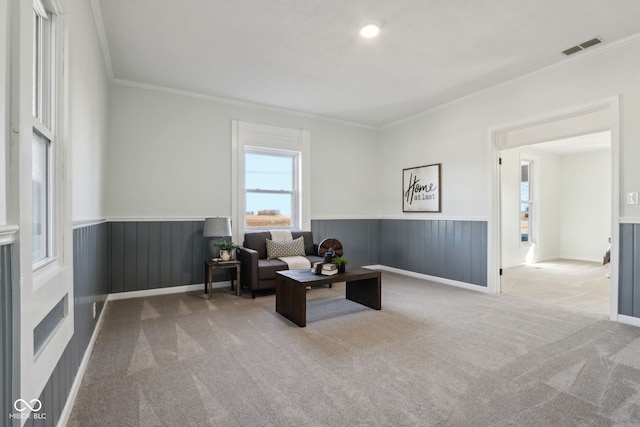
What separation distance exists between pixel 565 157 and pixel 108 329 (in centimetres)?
965

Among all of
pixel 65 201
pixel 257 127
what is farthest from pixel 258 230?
pixel 65 201

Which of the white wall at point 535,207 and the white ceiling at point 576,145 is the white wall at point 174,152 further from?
the white ceiling at point 576,145

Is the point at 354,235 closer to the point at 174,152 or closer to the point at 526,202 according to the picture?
the point at 174,152

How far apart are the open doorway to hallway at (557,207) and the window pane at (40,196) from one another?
6474mm

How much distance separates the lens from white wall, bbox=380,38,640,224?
317 cm

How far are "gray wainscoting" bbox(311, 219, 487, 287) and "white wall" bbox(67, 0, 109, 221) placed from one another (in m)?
3.39

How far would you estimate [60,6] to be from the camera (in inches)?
66.9

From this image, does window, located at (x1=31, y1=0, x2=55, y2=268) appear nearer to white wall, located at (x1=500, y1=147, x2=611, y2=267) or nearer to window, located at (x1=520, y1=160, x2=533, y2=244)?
white wall, located at (x1=500, y1=147, x2=611, y2=267)

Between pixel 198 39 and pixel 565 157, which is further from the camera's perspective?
pixel 565 157

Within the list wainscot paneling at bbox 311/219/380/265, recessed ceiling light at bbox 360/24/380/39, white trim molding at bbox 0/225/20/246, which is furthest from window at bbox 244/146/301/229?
white trim molding at bbox 0/225/20/246

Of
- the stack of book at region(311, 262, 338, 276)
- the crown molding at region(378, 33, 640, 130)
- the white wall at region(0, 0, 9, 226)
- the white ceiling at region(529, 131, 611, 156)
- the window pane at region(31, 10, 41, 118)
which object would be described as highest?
the crown molding at region(378, 33, 640, 130)

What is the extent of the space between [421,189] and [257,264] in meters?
3.06

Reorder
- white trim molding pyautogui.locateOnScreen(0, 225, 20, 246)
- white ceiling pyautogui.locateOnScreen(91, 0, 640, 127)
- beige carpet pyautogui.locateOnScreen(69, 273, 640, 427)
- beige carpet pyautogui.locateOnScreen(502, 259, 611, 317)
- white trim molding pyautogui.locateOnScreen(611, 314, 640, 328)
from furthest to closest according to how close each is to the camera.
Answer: beige carpet pyautogui.locateOnScreen(502, 259, 611, 317) < white trim molding pyautogui.locateOnScreen(611, 314, 640, 328) < white ceiling pyautogui.locateOnScreen(91, 0, 640, 127) < beige carpet pyautogui.locateOnScreen(69, 273, 640, 427) < white trim molding pyautogui.locateOnScreen(0, 225, 20, 246)

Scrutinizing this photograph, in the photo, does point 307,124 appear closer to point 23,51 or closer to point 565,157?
point 23,51
